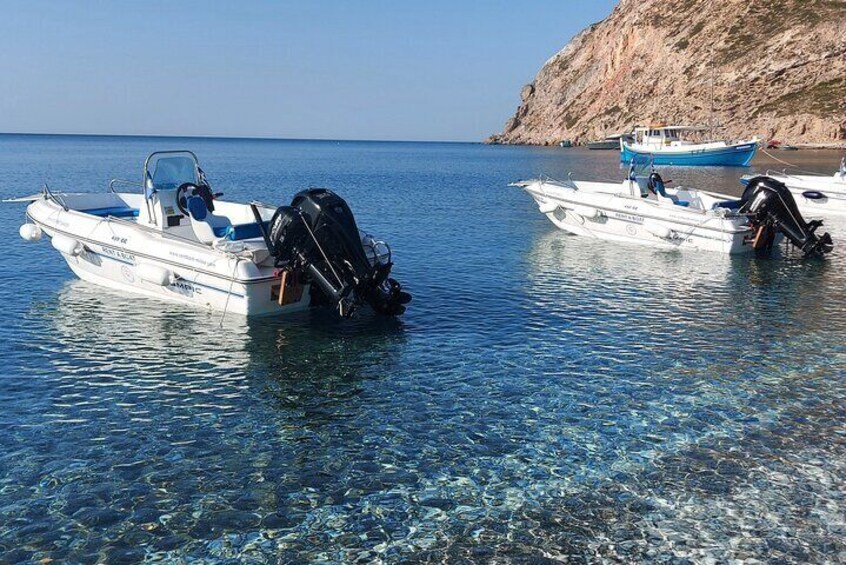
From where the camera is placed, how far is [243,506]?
7.47 meters

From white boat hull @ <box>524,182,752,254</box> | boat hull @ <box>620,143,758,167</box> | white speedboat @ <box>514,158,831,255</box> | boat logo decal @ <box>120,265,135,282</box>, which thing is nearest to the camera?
boat logo decal @ <box>120,265,135,282</box>

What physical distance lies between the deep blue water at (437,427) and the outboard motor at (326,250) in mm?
845

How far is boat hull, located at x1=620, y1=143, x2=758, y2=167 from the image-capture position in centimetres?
6731

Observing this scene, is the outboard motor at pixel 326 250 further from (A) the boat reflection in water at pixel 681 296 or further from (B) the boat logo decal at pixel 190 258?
(A) the boat reflection in water at pixel 681 296

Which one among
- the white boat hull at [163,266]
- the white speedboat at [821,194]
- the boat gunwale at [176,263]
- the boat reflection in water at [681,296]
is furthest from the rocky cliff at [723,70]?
the boat gunwale at [176,263]

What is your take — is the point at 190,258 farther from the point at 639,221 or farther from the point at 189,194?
the point at 639,221

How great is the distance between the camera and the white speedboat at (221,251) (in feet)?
44.0

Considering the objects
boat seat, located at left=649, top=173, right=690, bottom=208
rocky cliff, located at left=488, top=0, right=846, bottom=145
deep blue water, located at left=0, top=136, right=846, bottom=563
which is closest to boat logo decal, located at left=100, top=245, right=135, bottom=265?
deep blue water, located at left=0, top=136, right=846, bottom=563

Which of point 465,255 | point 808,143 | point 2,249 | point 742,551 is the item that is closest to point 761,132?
point 808,143

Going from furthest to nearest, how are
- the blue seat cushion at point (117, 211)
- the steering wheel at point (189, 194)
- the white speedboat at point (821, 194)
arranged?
the white speedboat at point (821, 194)
the blue seat cushion at point (117, 211)
the steering wheel at point (189, 194)

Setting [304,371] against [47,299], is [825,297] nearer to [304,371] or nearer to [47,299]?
[304,371]

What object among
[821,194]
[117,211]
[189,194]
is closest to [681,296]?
[189,194]

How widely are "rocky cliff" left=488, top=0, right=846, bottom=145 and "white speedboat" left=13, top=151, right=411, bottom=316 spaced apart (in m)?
87.3

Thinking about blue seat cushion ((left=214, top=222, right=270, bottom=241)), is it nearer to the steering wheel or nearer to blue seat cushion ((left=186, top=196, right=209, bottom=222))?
blue seat cushion ((left=186, top=196, right=209, bottom=222))
